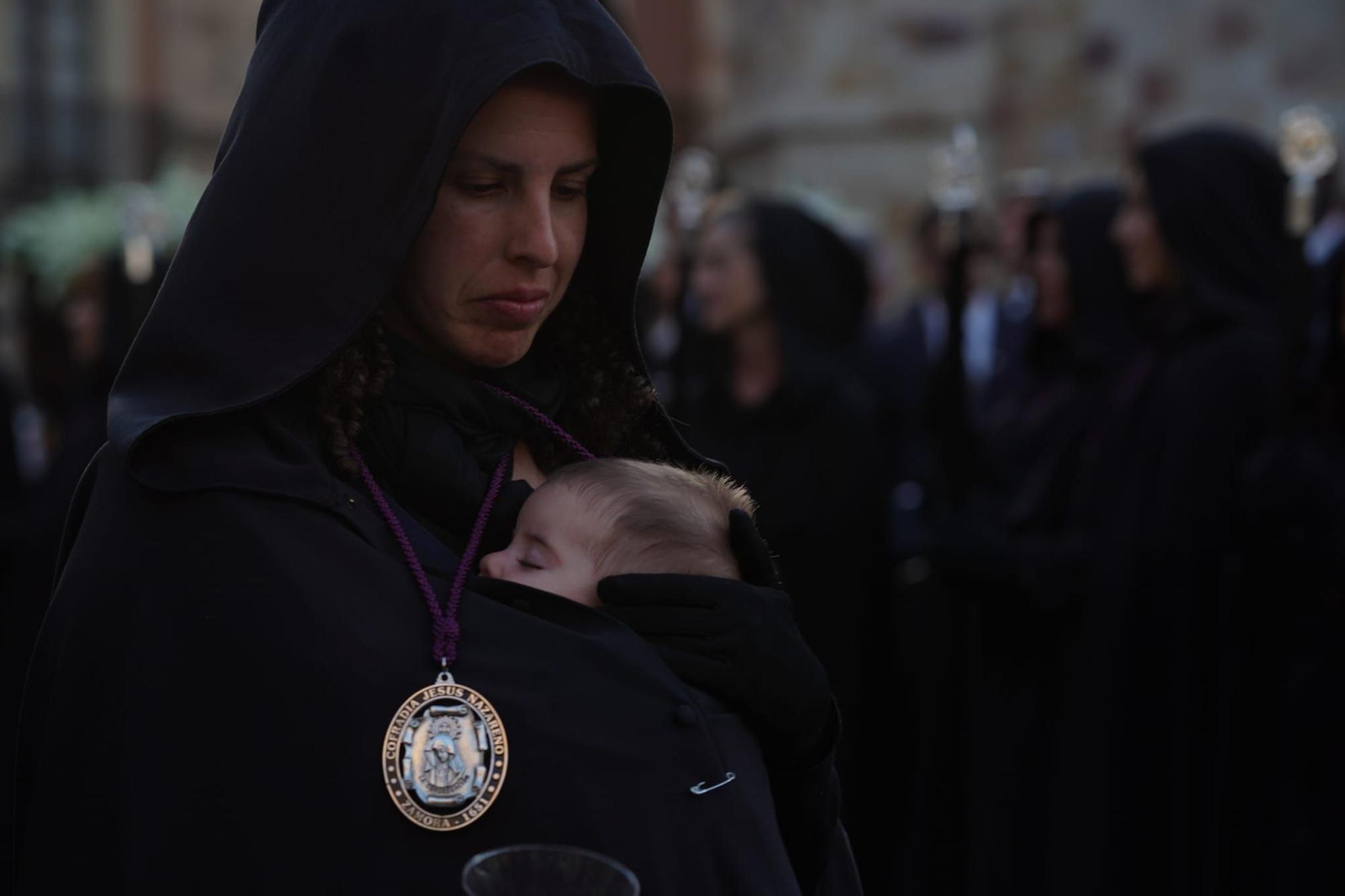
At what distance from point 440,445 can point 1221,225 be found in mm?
4379

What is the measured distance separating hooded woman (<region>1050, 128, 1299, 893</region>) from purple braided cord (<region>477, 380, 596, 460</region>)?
3.41m

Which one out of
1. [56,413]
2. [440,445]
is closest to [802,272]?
[56,413]

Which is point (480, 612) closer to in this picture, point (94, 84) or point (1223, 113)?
point (1223, 113)

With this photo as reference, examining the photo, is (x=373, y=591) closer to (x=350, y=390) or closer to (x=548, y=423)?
(x=350, y=390)

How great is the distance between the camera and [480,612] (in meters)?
2.07

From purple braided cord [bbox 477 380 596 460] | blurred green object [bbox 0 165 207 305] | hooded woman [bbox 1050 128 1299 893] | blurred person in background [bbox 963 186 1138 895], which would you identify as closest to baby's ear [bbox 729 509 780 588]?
purple braided cord [bbox 477 380 596 460]

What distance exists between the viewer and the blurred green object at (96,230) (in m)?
7.48

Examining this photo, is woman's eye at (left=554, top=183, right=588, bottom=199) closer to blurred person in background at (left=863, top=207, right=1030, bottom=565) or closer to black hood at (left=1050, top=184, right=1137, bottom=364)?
blurred person in background at (left=863, top=207, right=1030, bottom=565)

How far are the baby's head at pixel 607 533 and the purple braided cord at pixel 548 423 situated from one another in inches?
6.5

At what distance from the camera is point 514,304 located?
2.35 metres

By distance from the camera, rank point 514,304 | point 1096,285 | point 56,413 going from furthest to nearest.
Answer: point 56,413 → point 1096,285 → point 514,304

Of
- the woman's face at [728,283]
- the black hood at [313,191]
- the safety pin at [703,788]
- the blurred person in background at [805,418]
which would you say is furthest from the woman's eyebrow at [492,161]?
the woman's face at [728,283]

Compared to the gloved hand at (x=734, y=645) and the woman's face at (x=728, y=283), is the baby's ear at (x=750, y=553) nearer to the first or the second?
the gloved hand at (x=734, y=645)

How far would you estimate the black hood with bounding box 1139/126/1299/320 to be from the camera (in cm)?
589
